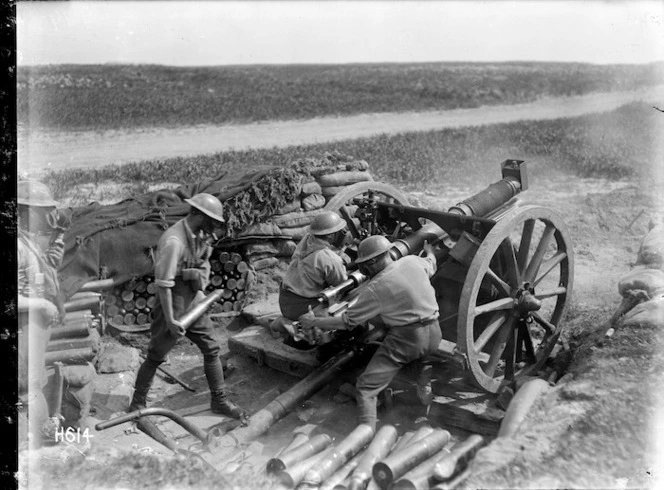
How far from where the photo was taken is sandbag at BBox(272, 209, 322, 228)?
350 inches

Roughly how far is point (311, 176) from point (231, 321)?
219 cm

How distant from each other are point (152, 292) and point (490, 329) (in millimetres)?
4144

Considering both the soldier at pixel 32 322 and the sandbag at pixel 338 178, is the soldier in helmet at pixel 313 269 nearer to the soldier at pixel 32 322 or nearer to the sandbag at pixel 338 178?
the soldier at pixel 32 322

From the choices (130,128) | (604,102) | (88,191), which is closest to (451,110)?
(604,102)

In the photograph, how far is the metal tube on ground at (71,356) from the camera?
5.96 meters

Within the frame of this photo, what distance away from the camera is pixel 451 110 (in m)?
31.6

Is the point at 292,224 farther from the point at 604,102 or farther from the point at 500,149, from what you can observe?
the point at 604,102

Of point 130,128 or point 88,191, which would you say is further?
point 130,128

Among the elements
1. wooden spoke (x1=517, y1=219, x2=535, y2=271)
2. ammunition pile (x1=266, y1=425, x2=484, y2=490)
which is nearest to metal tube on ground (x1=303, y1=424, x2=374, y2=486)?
A: ammunition pile (x1=266, y1=425, x2=484, y2=490)

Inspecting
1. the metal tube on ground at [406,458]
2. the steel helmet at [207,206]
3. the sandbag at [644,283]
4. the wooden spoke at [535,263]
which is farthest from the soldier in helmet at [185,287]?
the sandbag at [644,283]

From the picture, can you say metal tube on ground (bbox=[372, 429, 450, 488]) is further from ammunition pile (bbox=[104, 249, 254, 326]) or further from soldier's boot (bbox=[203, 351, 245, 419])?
ammunition pile (bbox=[104, 249, 254, 326])

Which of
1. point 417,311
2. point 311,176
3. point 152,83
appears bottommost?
point 417,311

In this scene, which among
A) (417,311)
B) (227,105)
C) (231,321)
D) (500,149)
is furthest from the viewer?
(227,105)

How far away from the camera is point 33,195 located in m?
5.84
